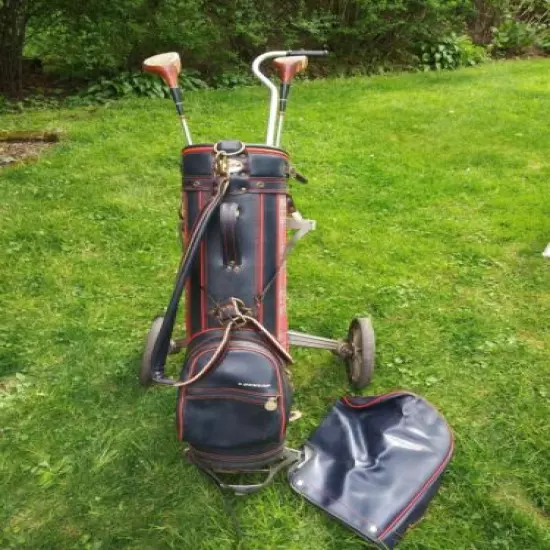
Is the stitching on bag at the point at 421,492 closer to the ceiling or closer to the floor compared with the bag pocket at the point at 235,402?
closer to the floor

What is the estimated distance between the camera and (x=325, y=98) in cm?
700

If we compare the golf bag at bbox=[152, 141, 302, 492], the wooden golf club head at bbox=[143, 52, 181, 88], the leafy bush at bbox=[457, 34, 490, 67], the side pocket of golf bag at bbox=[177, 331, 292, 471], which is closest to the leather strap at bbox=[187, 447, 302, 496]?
the golf bag at bbox=[152, 141, 302, 492]

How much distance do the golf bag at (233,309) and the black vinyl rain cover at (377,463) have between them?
0.56ft

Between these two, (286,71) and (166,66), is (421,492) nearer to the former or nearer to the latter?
(286,71)

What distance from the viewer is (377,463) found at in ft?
7.32

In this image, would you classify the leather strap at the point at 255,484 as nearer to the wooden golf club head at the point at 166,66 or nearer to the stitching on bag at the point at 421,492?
the stitching on bag at the point at 421,492

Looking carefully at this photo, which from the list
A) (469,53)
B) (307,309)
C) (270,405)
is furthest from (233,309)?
(469,53)

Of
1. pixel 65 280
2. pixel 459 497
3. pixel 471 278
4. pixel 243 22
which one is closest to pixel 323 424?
pixel 459 497

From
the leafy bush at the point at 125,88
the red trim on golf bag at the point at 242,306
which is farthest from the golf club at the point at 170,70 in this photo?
the leafy bush at the point at 125,88

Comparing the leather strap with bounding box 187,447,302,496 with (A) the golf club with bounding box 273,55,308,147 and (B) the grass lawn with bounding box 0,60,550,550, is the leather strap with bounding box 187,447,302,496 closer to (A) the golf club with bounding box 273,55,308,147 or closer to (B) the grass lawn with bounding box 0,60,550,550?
(B) the grass lawn with bounding box 0,60,550,550

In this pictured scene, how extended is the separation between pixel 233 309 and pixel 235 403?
32 centimetres

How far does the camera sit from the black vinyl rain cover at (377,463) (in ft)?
6.79

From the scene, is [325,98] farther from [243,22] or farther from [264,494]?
[264,494]

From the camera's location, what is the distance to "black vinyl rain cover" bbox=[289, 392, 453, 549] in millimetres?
2068
